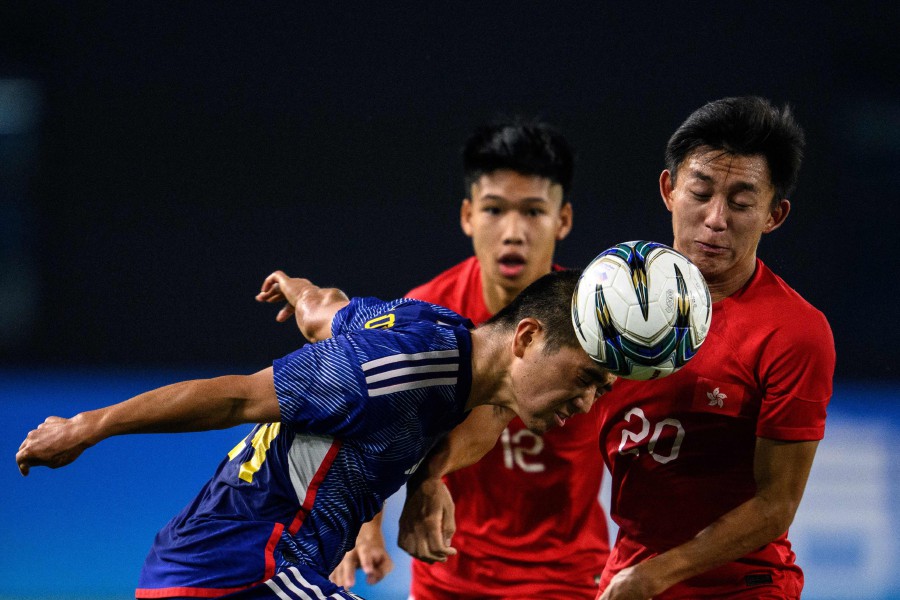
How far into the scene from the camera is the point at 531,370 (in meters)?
2.36

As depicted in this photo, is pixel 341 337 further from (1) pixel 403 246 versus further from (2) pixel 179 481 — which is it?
(1) pixel 403 246

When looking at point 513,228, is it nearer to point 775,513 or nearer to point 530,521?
point 530,521

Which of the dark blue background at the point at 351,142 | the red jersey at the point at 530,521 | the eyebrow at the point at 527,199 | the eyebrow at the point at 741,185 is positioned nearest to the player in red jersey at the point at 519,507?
the red jersey at the point at 530,521

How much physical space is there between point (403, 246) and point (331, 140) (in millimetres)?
902

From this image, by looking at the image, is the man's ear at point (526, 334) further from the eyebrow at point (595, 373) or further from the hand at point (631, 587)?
the hand at point (631, 587)

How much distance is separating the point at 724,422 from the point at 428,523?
76 centimetres

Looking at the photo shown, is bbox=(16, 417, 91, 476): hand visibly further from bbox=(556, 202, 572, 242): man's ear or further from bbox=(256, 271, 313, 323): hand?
bbox=(556, 202, 572, 242): man's ear

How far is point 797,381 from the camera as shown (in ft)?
7.75

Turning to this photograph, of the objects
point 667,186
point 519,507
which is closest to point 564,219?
point 519,507

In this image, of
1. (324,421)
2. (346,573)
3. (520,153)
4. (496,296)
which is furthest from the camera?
(520,153)

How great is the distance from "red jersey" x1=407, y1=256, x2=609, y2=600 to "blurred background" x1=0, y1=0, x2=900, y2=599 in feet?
11.4

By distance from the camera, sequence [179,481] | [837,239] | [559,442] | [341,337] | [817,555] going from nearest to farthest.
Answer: [341,337] < [559,442] < [817,555] < [179,481] < [837,239]

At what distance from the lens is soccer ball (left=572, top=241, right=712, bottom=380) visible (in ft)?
7.18

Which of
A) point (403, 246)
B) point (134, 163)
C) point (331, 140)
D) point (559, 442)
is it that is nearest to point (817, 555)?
point (559, 442)
